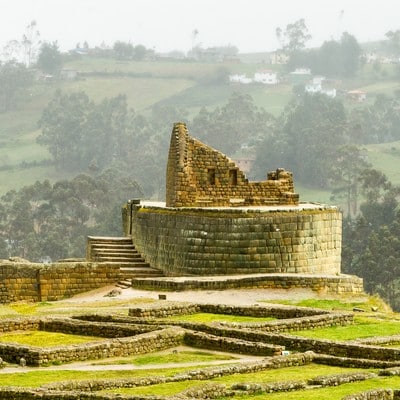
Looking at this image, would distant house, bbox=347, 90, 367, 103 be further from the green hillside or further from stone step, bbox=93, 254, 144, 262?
stone step, bbox=93, 254, 144, 262

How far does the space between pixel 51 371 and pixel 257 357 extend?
4.26 m

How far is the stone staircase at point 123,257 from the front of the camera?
1891 inches

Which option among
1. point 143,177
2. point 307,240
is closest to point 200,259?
point 307,240

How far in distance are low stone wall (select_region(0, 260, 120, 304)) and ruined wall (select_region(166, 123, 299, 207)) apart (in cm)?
414

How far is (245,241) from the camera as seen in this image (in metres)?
46.5

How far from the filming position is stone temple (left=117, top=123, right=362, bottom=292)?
4647 cm

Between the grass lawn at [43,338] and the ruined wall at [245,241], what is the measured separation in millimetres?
12222

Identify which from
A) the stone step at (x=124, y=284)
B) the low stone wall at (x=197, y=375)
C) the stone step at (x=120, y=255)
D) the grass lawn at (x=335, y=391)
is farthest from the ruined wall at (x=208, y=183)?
the grass lawn at (x=335, y=391)

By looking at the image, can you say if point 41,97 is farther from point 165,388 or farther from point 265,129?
point 165,388

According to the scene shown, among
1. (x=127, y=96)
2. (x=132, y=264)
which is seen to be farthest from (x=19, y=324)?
(x=127, y=96)

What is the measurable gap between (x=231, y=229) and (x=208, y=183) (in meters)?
4.53

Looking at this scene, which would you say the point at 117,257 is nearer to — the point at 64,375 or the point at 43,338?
the point at 43,338

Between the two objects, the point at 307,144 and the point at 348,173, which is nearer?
the point at 348,173

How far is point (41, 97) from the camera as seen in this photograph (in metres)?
184
